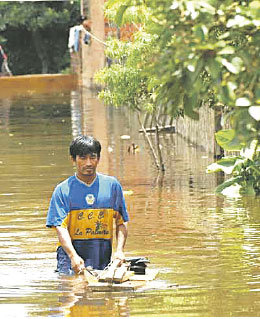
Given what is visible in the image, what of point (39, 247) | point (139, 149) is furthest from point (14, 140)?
point (39, 247)

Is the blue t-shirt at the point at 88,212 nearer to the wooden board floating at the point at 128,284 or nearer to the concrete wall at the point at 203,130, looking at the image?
the wooden board floating at the point at 128,284

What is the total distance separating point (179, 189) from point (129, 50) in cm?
217

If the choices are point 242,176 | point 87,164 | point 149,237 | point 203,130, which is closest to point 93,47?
point 203,130

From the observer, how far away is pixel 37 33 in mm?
58000

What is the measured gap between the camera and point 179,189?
1627cm

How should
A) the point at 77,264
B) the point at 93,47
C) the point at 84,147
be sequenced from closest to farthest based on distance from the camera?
the point at 77,264
the point at 84,147
the point at 93,47

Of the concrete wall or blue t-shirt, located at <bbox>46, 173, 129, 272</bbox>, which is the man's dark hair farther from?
the concrete wall

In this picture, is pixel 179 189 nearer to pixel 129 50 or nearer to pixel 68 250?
pixel 129 50

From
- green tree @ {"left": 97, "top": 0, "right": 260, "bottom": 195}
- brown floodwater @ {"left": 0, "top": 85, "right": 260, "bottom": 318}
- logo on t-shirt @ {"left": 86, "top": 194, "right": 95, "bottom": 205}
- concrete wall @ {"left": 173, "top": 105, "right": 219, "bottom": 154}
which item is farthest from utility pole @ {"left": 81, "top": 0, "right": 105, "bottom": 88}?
green tree @ {"left": 97, "top": 0, "right": 260, "bottom": 195}

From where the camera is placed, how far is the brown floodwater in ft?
29.1

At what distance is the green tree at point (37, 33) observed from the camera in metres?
55.1

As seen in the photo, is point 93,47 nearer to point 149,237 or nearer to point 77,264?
point 149,237

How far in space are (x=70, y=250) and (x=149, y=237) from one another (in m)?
3.48

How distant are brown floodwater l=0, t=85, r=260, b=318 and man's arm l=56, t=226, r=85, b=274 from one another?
28 cm
